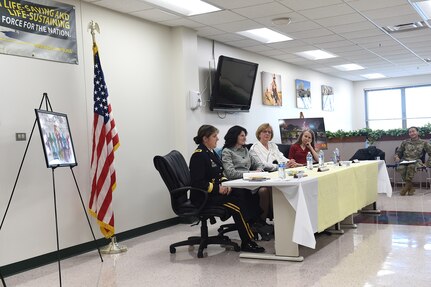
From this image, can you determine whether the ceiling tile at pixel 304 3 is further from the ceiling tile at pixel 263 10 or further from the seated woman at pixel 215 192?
the seated woman at pixel 215 192

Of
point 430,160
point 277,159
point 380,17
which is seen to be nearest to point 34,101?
point 277,159

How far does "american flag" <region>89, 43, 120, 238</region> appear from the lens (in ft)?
16.6

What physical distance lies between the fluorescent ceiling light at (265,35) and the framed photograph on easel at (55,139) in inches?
152

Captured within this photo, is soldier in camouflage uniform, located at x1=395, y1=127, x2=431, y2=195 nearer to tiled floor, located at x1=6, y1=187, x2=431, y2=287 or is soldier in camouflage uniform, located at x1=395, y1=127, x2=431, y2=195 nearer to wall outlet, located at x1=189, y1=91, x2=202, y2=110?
tiled floor, located at x1=6, y1=187, x2=431, y2=287

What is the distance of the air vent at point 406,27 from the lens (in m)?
7.43

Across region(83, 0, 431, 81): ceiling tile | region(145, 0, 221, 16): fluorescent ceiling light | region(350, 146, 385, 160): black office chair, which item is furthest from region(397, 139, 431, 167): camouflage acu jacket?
region(145, 0, 221, 16): fluorescent ceiling light

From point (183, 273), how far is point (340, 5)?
4.04 meters

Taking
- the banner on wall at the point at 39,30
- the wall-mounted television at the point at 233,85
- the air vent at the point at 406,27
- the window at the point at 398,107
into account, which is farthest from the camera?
the window at the point at 398,107

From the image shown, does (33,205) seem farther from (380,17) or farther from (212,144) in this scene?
(380,17)

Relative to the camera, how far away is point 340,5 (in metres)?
6.11

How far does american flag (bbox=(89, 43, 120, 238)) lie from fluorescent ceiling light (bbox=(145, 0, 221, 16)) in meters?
1.19

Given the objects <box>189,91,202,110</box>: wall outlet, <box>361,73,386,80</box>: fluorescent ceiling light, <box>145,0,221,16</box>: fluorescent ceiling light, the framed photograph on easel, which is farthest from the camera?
<box>361,73,386,80</box>: fluorescent ceiling light

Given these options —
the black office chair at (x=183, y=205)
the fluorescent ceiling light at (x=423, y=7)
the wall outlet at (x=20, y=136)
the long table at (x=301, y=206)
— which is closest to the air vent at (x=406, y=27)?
the fluorescent ceiling light at (x=423, y=7)

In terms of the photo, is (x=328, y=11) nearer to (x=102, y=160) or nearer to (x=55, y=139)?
(x=102, y=160)
